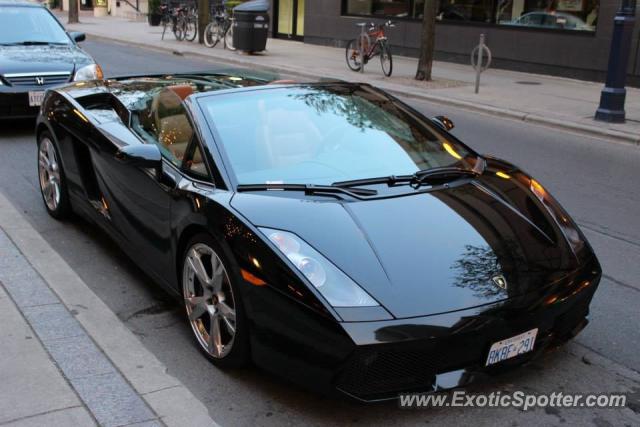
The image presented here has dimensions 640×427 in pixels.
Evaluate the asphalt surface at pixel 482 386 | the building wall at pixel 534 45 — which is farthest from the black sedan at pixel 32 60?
the building wall at pixel 534 45

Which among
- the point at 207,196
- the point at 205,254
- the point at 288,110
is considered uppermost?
the point at 288,110

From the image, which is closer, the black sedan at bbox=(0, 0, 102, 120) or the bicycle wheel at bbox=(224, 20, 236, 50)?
the black sedan at bbox=(0, 0, 102, 120)

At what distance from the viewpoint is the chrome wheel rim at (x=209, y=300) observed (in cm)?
380

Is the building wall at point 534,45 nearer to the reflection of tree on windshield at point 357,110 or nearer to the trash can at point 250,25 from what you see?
the trash can at point 250,25

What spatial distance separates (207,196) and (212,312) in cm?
61

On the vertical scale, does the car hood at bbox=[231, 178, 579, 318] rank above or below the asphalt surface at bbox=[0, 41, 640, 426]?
above

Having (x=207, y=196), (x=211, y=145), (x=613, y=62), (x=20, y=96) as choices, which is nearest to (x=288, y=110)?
(x=211, y=145)

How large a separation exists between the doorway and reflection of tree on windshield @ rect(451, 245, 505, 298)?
2381 centimetres

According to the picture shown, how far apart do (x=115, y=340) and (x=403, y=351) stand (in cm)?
180

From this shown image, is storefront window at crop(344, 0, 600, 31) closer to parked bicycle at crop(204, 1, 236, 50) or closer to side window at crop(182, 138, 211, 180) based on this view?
parked bicycle at crop(204, 1, 236, 50)

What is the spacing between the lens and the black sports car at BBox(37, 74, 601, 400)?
129 inches

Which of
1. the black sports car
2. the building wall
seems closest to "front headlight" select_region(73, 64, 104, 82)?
the black sports car

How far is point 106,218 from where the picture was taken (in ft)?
17.4

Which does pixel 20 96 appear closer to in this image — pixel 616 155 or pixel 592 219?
pixel 592 219
